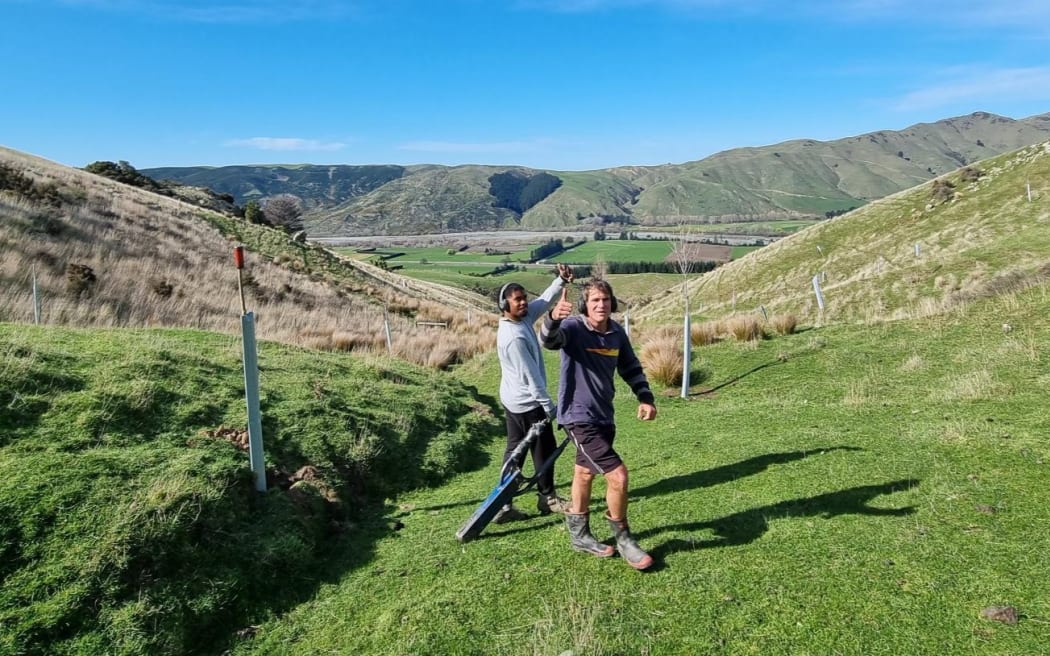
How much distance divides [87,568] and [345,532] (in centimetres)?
246

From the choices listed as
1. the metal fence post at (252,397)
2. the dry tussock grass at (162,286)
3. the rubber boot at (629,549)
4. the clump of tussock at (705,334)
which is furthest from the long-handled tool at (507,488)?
the dry tussock grass at (162,286)

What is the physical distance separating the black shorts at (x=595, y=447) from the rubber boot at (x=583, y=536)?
488 mm

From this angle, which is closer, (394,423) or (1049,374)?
(1049,374)

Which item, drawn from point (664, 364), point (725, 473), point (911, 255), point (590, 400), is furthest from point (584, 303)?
point (911, 255)

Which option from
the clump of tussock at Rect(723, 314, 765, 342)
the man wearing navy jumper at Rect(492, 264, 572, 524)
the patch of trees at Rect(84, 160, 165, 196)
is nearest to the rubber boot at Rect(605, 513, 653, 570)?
the man wearing navy jumper at Rect(492, 264, 572, 524)

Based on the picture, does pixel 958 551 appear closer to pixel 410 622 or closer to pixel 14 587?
pixel 410 622

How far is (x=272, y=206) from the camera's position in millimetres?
88812

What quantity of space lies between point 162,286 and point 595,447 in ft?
61.7

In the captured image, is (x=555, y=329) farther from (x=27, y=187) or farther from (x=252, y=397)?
(x=27, y=187)

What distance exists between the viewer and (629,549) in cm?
477

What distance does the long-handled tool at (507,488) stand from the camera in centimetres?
575

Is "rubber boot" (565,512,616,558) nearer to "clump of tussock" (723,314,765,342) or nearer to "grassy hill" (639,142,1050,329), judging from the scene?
"clump of tussock" (723,314,765,342)

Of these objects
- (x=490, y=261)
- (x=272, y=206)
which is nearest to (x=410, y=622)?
(x=272, y=206)

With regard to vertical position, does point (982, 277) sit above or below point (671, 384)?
above
